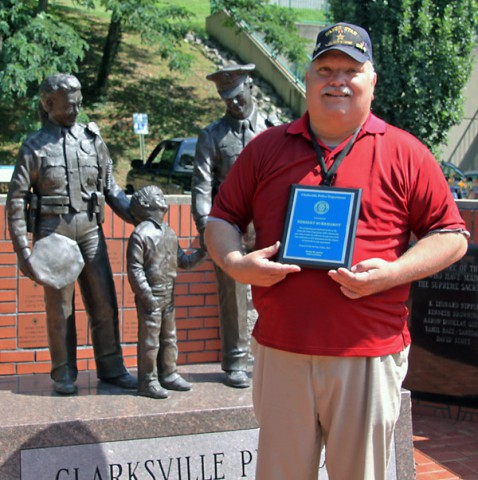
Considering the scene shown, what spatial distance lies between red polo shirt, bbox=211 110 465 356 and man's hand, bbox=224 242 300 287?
0.06m

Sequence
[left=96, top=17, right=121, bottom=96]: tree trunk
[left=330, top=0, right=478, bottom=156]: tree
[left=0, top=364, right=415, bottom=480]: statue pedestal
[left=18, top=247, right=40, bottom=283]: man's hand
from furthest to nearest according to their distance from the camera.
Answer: [left=96, top=17, right=121, bottom=96]: tree trunk
[left=330, top=0, right=478, bottom=156]: tree
[left=18, top=247, right=40, bottom=283]: man's hand
[left=0, top=364, right=415, bottom=480]: statue pedestal

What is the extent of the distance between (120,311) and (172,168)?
7.67 meters

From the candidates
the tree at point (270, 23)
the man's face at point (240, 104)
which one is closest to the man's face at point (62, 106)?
the man's face at point (240, 104)

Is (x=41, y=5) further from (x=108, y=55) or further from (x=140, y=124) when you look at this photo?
(x=108, y=55)

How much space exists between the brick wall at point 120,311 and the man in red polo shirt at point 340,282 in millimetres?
2609

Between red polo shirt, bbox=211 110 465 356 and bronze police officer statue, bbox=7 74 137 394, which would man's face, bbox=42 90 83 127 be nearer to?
bronze police officer statue, bbox=7 74 137 394

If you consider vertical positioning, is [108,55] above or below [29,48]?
above

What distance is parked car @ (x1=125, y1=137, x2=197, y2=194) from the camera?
1238 cm

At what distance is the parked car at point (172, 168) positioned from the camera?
12383mm

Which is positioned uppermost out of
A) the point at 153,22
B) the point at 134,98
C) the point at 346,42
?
the point at 153,22

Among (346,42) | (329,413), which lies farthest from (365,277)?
(346,42)

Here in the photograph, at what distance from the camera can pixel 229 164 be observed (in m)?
4.21

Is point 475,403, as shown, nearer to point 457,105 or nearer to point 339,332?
point 339,332

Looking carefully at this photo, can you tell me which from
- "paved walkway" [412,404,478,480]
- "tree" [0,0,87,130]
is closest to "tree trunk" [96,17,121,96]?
"tree" [0,0,87,130]
